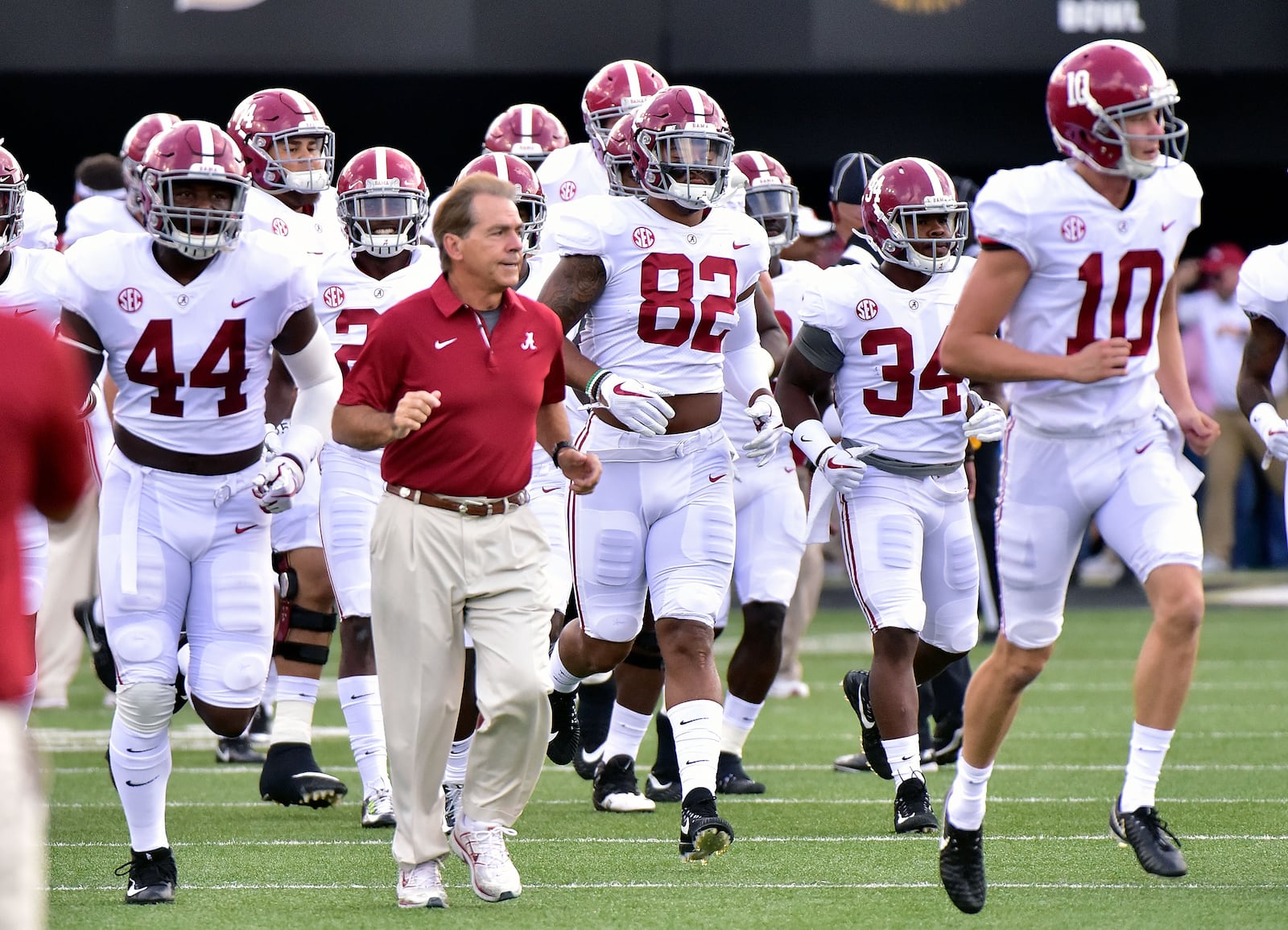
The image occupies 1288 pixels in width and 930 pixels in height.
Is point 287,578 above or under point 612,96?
under

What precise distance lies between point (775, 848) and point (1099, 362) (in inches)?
71.7

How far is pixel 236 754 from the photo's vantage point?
7605mm

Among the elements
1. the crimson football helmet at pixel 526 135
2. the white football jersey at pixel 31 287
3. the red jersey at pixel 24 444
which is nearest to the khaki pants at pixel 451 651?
the white football jersey at pixel 31 287

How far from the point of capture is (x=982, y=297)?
460 cm

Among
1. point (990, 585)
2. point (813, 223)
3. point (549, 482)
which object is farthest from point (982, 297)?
point (990, 585)

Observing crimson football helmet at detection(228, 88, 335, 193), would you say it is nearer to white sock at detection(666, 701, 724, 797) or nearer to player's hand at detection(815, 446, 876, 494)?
player's hand at detection(815, 446, 876, 494)

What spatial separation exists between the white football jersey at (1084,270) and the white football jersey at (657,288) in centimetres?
127

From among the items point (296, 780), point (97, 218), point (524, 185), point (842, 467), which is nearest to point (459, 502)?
point (842, 467)

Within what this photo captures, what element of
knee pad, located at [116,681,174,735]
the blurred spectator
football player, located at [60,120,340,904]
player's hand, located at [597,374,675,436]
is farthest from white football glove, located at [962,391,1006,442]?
the blurred spectator

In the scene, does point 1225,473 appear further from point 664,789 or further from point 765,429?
point 765,429

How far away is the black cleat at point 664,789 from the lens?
21.7ft

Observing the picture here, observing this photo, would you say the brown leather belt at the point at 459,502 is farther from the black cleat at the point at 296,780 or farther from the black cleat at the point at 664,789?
the black cleat at the point at 664,789

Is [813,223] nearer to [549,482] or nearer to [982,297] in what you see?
[549,482]

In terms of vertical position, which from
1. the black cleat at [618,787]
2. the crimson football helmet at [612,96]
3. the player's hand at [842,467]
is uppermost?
the crimson football helmet at [612,96]
